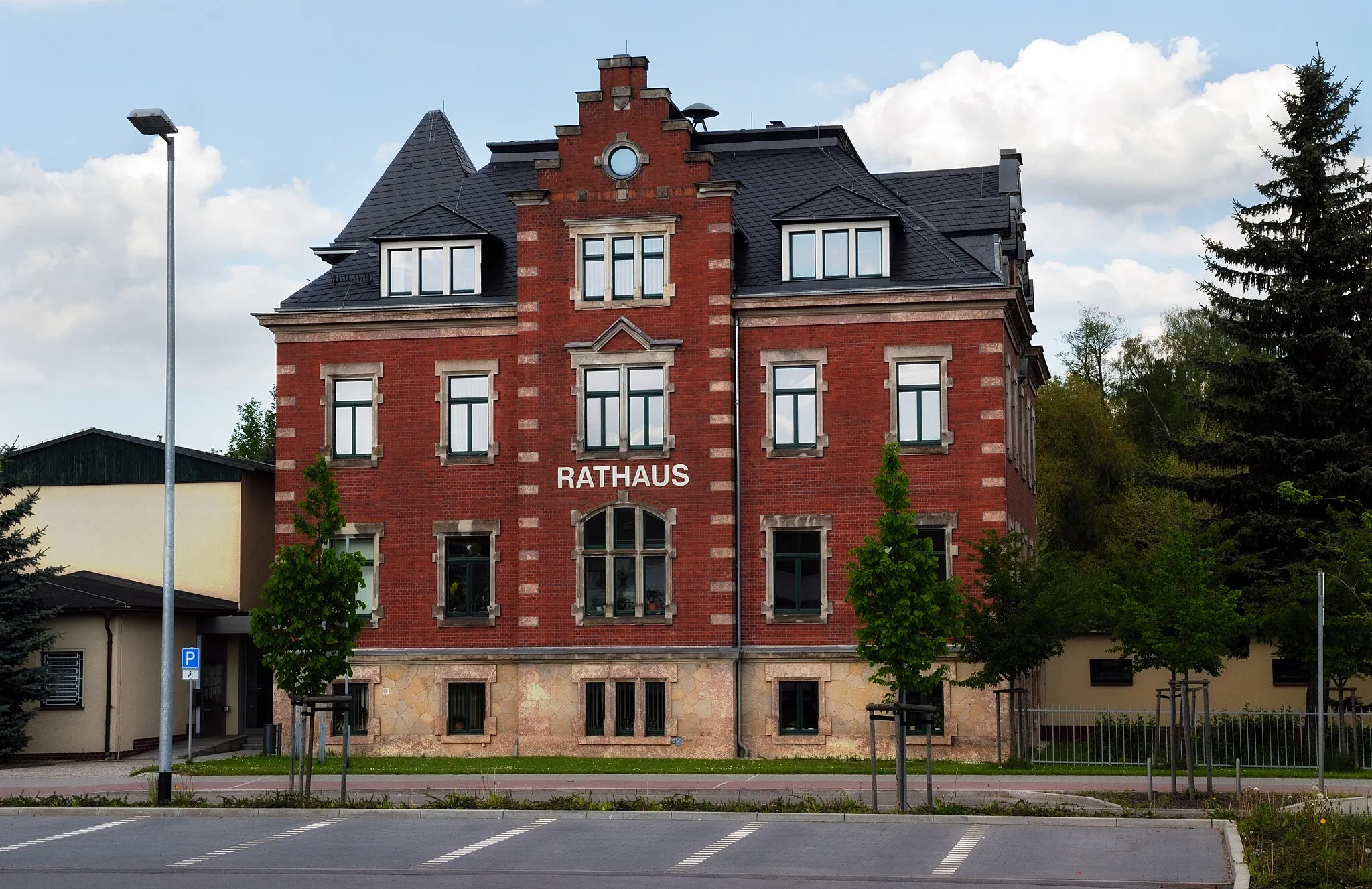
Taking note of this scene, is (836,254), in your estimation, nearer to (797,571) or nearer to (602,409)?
(602,409)

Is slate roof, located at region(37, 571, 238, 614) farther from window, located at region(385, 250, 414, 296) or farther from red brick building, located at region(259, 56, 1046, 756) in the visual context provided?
window, located at region(385, 250, 414, 296)

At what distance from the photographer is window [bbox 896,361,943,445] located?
128 feet

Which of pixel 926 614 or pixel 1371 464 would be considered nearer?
pixel 926 614

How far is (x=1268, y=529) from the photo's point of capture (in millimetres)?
42406

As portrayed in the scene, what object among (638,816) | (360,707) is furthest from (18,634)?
(638,816)

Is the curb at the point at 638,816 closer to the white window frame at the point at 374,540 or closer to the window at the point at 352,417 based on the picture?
the white window frame at the point at 374,540

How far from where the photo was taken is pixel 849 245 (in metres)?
39.7

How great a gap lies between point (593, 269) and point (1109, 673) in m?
20.6

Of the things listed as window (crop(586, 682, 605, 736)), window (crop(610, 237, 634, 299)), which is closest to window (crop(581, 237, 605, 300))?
window (crop(610, 237, 634, 299))

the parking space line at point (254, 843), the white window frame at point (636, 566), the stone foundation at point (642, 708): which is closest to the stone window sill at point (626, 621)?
the white window frame at point (636, 566)

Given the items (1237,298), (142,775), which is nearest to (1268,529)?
(1237,298)

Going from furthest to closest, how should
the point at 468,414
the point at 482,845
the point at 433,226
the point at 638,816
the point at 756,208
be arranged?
the point at 756,208, the point at 433,226, the point at 468,414, the point at 638,816, the point at 482,845

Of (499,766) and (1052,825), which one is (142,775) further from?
(1052,825)

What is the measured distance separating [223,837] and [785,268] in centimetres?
2068
